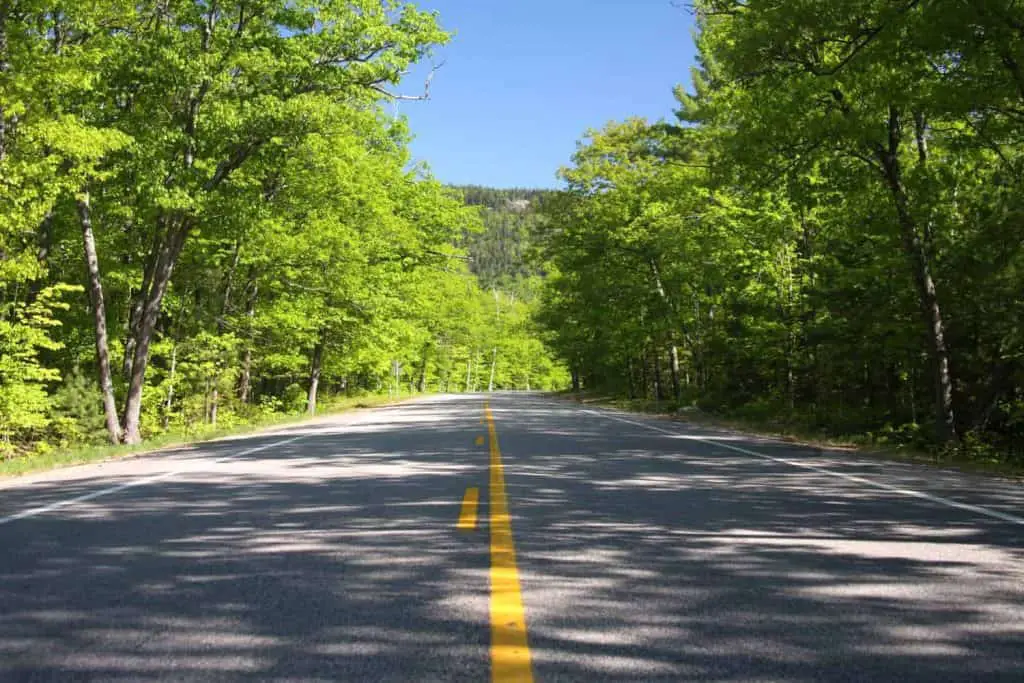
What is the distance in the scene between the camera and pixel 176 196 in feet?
56.9

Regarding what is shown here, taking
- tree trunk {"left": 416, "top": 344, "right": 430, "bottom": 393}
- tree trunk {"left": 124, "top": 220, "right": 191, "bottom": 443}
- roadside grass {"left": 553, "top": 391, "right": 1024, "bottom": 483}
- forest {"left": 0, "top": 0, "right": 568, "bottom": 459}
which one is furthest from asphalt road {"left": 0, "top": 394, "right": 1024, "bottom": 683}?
tree trunk {"left": 416, "top": 344, "right": 430, "bottom": 393}

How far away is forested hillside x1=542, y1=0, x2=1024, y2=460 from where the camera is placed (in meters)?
12.5

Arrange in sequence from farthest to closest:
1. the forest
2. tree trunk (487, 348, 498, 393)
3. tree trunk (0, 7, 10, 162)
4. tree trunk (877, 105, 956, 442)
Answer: tree trunk (487, 348, 498, 393)
the forest
tree trunk (0, 7, 10, 162)
tree trunk (877, 105, 956, 442)

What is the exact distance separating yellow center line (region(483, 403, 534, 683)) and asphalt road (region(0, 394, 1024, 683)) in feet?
0.07

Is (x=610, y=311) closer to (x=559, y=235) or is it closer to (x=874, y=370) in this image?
(x=559, y=235)

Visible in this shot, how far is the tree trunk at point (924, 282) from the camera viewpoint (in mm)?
14734

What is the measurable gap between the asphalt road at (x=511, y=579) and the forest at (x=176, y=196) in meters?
9.53

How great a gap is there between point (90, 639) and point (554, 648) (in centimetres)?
200

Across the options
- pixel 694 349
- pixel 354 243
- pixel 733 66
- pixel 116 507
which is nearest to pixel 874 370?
pixel 733 66

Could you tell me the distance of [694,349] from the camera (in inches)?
1292

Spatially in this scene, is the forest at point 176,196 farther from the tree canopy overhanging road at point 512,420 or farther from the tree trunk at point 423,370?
the tree trunk at point 423,370

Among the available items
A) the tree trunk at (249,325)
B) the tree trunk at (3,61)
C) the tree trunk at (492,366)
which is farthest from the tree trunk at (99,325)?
the tree trunk at (492,366)

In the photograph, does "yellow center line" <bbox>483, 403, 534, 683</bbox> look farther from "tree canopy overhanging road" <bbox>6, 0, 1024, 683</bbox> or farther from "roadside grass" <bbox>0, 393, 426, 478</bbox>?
"roadside grass" <bbox>0, 393, 426, 478</bbox>

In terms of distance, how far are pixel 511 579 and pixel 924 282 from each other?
13.1 meters
